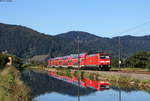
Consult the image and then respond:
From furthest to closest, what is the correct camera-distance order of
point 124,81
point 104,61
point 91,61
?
point 91,61 < point 104,61 < point 124,81

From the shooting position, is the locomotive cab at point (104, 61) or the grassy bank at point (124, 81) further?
the locomotive cab at point (104, 61)

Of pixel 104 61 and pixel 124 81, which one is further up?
pixel 104 61

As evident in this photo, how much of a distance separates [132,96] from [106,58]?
36.3 metres

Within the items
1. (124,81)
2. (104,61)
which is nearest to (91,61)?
(104,61)

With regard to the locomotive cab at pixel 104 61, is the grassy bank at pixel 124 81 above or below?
below

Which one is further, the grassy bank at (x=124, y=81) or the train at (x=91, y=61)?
the train at (x=91, y=61)

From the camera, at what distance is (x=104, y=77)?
46.5 meters

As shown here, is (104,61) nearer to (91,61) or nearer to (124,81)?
(91,61)

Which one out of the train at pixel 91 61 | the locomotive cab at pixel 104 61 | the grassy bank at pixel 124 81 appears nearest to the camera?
the grassy bank at pixel 124 81

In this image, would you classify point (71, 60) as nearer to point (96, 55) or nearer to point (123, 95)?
point (96, 55)

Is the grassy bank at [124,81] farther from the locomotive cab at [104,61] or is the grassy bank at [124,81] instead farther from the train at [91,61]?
the train at [91,61]

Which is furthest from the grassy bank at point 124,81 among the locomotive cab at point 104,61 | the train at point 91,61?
the train at point 91,61

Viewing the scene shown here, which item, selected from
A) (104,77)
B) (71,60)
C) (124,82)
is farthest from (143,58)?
(124,82)

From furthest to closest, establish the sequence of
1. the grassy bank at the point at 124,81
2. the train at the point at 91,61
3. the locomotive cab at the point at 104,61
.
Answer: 1. the train at the point at 91,61
2. the locomotive cab at the point at 104,61
3. the grassy bank at the point at 124,81
